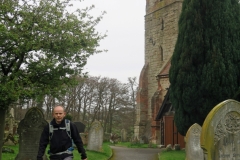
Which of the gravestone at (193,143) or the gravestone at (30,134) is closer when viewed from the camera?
the gravestone at (30,134)

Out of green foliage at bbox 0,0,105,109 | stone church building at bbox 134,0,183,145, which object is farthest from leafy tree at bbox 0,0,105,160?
stone church building at bbox 134,0,183,145

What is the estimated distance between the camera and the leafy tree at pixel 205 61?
15.7 metres

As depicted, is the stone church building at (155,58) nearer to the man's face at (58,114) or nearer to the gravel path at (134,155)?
the gravel path at (134,155)

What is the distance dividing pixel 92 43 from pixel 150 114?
61.6ft

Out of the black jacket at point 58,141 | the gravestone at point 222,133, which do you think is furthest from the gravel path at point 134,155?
the black jacket at point 58,141

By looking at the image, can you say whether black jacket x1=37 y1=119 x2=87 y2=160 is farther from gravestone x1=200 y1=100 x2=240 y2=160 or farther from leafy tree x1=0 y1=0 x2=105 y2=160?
leafy tree x1=0 y1=0 x2=105 y2=160

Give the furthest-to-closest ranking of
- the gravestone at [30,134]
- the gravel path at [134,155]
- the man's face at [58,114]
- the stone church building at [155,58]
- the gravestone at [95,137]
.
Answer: the stone church building at [155,58], the gravestone at [95,137], the gravel path at [134,155], the gravestone at [30,134], the man's face at [58,114]

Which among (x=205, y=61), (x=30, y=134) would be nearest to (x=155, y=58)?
(x=205, y=61)

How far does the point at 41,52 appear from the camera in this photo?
11.2 metres

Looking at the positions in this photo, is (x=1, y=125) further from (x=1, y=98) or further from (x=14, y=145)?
(x=14, y=145)

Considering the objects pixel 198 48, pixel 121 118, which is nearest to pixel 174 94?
pixel 198 48

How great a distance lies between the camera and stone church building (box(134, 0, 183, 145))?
90.3ft

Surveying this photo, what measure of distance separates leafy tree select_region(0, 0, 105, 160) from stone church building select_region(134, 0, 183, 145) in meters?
15.8

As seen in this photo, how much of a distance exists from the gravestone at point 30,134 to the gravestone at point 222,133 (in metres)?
5.51
